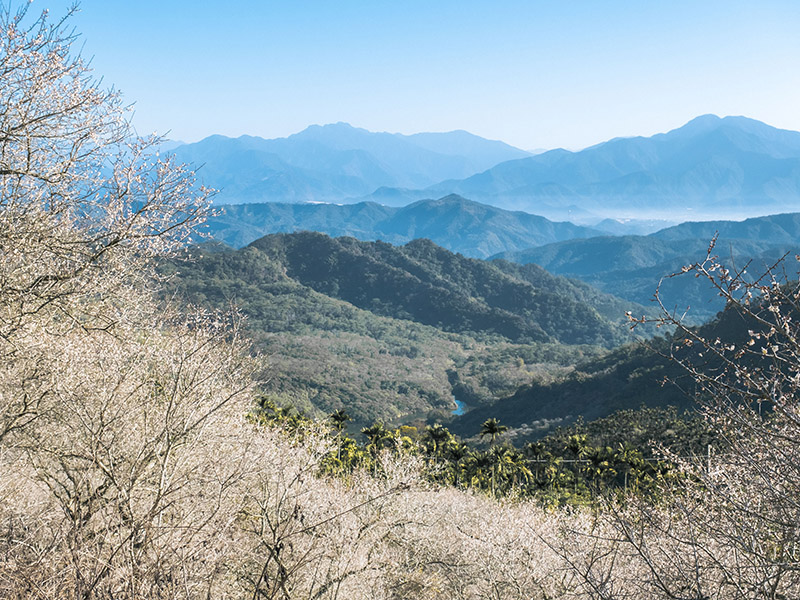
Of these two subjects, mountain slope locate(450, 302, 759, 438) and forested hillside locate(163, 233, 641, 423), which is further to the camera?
forested hillside locate(163, 233, 641, 423)

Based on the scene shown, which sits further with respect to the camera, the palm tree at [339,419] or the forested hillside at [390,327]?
the forested hillside at [390,327]

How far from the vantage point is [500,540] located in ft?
34.7

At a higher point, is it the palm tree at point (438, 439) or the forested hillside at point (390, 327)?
the palm tree at point (438, 439)

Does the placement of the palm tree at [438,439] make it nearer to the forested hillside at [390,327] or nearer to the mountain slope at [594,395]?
the mountain slope at [594,395]

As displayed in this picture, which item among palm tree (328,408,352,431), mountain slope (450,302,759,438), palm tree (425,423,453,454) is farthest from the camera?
mountain slope (450,302,759,438)

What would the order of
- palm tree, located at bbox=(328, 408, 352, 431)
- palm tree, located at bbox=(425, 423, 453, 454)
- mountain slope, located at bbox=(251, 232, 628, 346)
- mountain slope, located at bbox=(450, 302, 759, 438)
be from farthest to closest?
1. mountain slope, located at bbox=(251, 232, 628, 346)
2. mountain slope, located at bbox=(450, 302, 759, 438)
3. palm tree, located at bbox=(425, 423, 453, 454)
4. palm tree, located at bbox=(328, 408, 352, 431)

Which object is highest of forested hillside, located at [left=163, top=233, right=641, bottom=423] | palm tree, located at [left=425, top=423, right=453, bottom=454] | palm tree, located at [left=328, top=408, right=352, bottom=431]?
palm tree, located at [left=328, top=408, right=352, bottom=431]

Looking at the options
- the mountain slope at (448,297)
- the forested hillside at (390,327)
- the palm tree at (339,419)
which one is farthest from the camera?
the mountain slope at (448,297)

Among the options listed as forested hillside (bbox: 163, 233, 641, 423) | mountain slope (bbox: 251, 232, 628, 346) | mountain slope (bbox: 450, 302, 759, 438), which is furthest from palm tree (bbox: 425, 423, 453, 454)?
mountain slope (bbox: 251, 232, 628, 346)

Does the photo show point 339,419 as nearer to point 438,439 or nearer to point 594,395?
point 438,439

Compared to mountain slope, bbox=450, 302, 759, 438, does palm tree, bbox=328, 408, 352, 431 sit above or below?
above

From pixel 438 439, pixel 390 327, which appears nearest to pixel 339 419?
pixel 438 439

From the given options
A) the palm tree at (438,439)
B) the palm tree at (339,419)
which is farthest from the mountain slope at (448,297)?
the palm tree at (339,419)

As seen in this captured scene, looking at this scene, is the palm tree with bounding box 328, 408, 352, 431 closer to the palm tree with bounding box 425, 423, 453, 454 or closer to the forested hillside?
the palm tree with bounding box 425, 423, 453, 454
